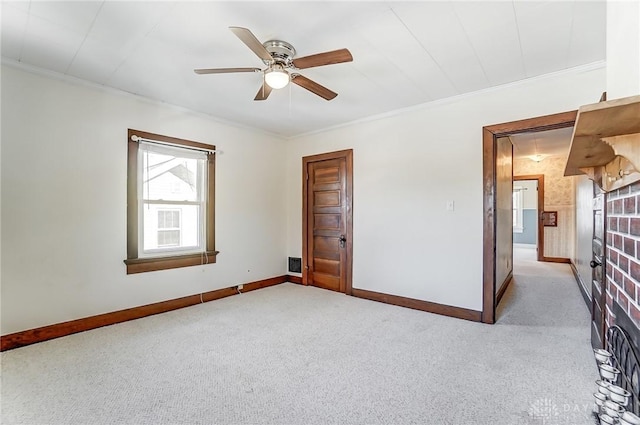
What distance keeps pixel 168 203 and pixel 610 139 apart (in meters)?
3.86

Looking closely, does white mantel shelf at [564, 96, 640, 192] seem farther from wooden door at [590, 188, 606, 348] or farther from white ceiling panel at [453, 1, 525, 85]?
white ceiling panel at [453, 1, 525, 85]

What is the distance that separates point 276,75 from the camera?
2307 mm

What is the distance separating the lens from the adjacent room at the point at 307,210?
71.5 inches

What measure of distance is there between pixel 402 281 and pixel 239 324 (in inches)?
78.5

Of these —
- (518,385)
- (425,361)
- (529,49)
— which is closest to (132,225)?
(425,361)

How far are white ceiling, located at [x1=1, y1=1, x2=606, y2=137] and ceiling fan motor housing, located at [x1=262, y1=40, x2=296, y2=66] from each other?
46mm

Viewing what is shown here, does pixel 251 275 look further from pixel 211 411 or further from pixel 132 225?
pixel 211 411

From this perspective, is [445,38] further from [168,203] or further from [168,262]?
[168,262]

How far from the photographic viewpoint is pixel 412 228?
3.74 m

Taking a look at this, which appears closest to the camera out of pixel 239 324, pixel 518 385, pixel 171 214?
pixel 518 385

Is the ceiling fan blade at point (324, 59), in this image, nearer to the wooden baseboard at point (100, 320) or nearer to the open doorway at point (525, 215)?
the wooden baseboard at point (100, 320)

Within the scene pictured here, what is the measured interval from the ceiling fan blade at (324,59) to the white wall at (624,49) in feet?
4.32

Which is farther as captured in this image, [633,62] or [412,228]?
[412,228]

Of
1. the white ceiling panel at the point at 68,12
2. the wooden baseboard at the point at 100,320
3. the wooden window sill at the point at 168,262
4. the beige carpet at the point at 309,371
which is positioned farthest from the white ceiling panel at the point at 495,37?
the wooden baseboard at the point at 100,320
